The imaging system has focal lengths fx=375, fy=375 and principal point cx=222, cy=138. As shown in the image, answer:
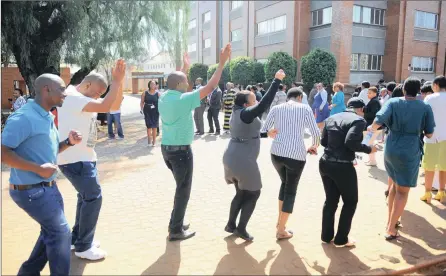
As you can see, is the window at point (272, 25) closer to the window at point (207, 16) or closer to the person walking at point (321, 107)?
the window at point (207, 16)

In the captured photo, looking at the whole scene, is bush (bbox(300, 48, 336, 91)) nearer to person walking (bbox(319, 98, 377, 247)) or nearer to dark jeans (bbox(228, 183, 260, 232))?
person walking (bbox(319, 98, 377, 247))

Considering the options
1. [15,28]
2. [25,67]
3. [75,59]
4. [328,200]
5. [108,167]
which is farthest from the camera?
[75,59]

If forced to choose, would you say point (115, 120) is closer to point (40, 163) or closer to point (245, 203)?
point (245, 203)

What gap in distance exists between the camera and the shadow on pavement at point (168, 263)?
361 cm

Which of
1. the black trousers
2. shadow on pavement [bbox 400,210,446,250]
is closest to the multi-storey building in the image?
shadow on pavement [bbox 400,210,446,250]

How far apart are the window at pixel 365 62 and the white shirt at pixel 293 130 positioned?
23259mm

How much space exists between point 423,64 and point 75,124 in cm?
2942

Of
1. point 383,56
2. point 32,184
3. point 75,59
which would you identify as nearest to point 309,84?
point 383,56

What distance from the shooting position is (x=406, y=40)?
26016 mm

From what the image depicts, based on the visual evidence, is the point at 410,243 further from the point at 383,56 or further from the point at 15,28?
the point at 383,56

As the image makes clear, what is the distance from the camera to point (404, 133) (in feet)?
14.7

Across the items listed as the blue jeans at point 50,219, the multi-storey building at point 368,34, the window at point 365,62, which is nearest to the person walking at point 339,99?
the blue jeans at point 50,219

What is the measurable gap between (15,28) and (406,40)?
78.9 ft

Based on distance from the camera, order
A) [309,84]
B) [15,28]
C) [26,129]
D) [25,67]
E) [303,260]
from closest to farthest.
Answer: [26,129] < [303,260] < [15,28] < [25,67] < [309,84]
